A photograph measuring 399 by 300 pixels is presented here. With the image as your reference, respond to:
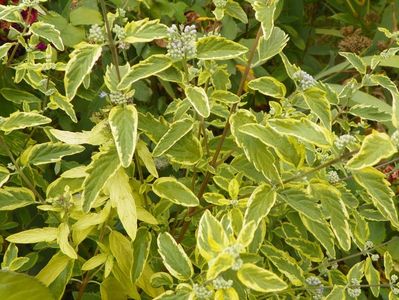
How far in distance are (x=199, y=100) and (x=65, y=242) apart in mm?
311

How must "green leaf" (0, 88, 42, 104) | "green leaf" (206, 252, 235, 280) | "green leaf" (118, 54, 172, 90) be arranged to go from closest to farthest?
"green leaf" (206, 252, 235, 280), "green leaf" (118, 54, 172, 90), "green leaf" (0, 88, 42, 104)

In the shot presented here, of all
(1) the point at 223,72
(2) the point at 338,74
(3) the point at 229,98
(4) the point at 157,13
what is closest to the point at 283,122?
(3) the point at 229,98

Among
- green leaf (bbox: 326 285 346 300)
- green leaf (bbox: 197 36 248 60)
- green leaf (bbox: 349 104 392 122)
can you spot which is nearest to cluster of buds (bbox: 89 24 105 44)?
green leaf (bbox: 197 36 248 60)

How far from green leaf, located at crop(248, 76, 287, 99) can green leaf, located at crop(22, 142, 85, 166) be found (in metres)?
0.32

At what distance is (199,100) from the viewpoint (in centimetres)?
Answer: 86

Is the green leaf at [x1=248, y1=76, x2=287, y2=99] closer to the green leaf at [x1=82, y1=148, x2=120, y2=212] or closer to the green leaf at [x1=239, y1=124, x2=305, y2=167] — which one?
the green leaf at [x1=239, y1=124, x2=305, y2=167]

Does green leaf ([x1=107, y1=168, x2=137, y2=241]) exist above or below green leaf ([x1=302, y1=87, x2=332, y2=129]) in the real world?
below

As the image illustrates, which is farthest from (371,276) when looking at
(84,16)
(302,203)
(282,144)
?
(84,16)

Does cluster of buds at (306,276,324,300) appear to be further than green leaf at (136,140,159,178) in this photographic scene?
Yes

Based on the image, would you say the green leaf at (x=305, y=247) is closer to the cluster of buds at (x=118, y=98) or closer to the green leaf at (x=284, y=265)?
the green leaf at (x=284, y=265)

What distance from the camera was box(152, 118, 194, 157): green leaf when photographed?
36.3 inches

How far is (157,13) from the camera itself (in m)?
1.57

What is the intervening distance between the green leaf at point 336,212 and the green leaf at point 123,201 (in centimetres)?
27

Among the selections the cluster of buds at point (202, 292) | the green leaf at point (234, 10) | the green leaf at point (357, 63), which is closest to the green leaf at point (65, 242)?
the cluster of buds at point (202, 292)
